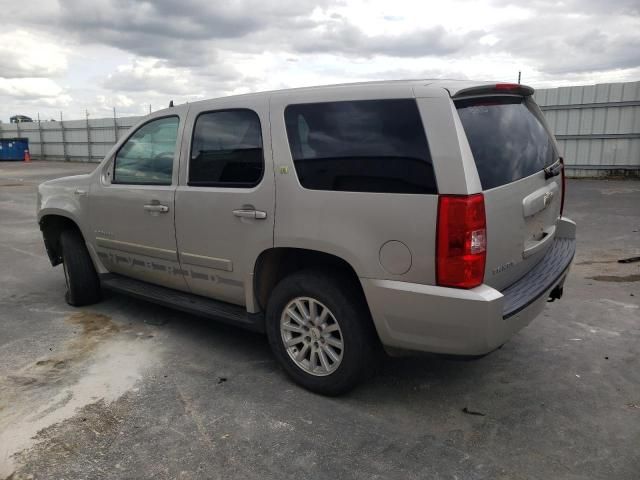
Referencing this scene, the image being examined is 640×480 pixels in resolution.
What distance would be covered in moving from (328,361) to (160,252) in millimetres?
1671

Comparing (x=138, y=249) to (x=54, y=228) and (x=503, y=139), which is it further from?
(x=503, y=139)

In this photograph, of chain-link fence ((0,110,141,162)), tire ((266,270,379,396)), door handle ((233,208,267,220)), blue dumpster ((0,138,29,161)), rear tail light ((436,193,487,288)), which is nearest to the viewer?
rear tail light ((436,193,487,288))

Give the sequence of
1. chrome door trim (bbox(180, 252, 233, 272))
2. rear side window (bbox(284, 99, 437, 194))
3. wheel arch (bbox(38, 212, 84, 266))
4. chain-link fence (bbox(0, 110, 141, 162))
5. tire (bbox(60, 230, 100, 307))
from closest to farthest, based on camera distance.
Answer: rear side window (bbox(284, 99, 437, 194)) → chrome door trim (bbox(180, 252, 233, 272)) → tire (bbox(60, 230, 100, 307)) → wheel arch (bbox(38, 212, 84, 266)) → chain-link fence (bbox(0, 110, 141, 162))

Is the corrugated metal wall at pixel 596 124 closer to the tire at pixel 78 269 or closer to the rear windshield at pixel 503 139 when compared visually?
the rear windshield at pixel 503 139

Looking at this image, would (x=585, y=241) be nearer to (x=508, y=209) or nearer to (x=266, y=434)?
(x=508, y=209)

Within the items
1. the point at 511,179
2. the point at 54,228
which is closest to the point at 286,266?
the point at 511,179

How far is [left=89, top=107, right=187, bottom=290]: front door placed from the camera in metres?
3.99

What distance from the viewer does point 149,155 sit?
4238 mm

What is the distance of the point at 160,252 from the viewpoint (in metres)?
4.09

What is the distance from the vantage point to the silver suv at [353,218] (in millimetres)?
2693

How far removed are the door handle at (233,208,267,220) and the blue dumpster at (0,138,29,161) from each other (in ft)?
118

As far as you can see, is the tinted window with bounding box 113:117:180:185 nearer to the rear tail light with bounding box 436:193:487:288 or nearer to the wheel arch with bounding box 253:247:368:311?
the wheel arch with bounding box 253:247:368:311

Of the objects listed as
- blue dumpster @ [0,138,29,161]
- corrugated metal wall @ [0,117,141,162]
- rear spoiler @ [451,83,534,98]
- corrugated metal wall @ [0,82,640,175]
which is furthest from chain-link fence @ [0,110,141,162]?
rear spoiler @ [451,83,534,98]

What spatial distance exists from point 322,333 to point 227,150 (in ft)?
4.71
